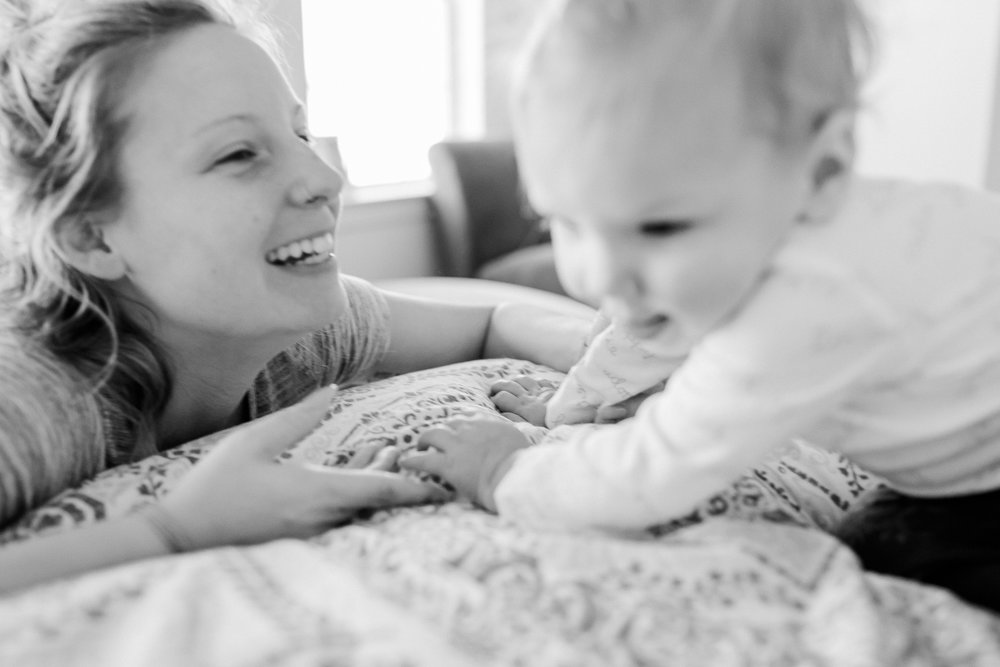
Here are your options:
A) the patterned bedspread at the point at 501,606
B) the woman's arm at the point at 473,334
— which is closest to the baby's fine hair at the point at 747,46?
the patterned bedspread at the point at 501,606

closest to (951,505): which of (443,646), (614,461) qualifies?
(614,461)

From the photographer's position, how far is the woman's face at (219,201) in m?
1.01

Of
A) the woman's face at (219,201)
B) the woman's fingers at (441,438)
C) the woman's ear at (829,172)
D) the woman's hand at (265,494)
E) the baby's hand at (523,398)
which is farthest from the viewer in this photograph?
the baby's hand at (523,398)

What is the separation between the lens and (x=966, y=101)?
3.41 m

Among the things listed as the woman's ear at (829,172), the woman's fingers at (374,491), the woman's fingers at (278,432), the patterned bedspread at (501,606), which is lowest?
the woman's fingers at (374,491)

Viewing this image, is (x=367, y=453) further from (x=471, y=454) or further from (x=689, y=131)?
(x=689, y=131)

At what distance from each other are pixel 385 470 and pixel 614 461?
0.29 meters

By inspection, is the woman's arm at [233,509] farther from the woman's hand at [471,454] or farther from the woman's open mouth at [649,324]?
the woman's open mouth at [649,324]

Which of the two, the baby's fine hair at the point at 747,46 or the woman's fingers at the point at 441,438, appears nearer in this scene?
the baby's fine hair at the point at 747,46

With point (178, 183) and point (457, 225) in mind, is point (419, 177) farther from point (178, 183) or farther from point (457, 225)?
point (178, 183)

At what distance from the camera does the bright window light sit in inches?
132

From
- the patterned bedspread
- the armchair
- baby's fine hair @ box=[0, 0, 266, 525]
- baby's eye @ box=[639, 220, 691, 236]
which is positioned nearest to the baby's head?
baby's eye @ box=[639, 220, 691, 236]

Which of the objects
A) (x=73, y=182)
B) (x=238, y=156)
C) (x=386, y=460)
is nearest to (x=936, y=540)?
(x=386, y=460)

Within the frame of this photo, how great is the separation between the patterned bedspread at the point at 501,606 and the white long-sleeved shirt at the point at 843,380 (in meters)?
0.05
